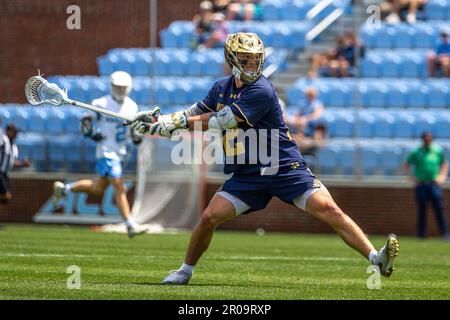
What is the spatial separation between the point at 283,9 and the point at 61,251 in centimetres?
1227

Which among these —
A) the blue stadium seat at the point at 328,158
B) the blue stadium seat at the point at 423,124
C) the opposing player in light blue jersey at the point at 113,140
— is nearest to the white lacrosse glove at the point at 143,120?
the opposing player in light blue jersey at the point at 113,140

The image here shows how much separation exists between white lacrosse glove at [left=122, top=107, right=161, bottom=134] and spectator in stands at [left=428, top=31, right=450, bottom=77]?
12.6 metres

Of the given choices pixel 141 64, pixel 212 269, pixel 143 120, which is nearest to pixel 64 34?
pixel 141 64

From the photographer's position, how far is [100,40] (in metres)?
24.3

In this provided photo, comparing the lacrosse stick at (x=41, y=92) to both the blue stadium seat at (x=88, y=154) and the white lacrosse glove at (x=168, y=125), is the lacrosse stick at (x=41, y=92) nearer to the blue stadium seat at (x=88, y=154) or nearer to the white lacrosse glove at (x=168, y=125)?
the white lacrosse glove at (x=168, y=125)

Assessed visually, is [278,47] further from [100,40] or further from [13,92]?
[13,92]

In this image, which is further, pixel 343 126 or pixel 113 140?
pixel 343 126

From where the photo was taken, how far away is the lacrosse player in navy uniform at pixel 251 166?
30.1ft

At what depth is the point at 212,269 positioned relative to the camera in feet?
36.6

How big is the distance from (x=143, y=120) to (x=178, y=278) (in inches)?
55.2

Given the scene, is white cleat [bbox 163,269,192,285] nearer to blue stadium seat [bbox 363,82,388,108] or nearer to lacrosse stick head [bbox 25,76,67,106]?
lacrosse stick head [bbox 25,76,67,106]

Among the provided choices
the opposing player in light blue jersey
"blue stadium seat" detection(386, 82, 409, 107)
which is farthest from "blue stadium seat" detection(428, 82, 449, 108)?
the opposing player in light blue jersey

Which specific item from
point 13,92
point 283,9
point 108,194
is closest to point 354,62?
point 283,9

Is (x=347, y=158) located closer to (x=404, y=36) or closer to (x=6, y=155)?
(x=404, y=36)
